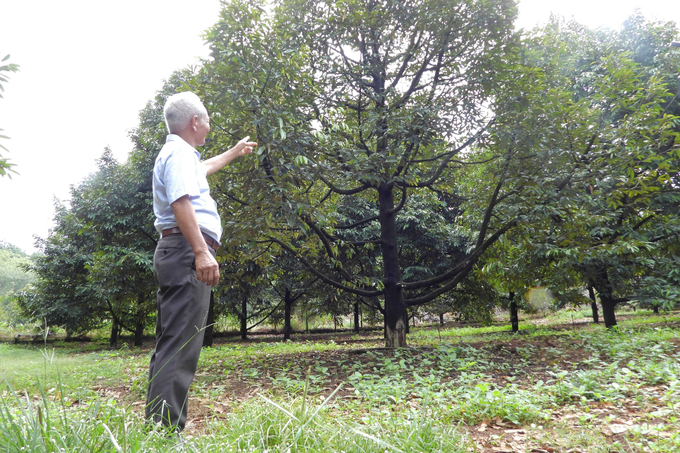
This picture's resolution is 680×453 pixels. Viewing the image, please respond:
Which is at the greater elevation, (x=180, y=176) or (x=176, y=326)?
(x=180, y=176)

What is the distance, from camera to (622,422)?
2.44 metres

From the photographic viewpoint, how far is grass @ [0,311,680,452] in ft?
4.40

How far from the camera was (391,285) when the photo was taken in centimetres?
651

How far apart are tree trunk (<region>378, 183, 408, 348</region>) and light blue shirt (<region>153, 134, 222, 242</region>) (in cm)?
461

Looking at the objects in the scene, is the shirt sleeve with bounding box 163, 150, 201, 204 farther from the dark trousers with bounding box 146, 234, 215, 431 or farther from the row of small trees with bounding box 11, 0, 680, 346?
the row of small trees with bounding box 11, 0, 680, 346

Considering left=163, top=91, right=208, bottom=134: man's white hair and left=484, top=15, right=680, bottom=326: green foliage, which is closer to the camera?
left=163, top=91, right=208, bottom=134: man's white hair

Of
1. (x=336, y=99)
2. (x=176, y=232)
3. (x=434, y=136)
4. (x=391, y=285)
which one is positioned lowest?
(x=391, y=285)

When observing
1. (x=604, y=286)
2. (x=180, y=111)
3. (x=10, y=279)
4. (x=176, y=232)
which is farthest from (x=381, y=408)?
(x=10, y=279)

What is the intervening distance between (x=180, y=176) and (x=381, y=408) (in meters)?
2.13

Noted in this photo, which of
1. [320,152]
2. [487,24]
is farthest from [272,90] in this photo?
[487,24]

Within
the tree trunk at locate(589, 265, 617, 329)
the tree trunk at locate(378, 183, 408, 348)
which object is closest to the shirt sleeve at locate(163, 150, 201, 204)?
the tree trunk at locate(378, 183, 408, 348)

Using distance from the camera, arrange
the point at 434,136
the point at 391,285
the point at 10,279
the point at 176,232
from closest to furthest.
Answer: the point at 176,232 < the point at 434,136 < the point at 391,285 < the point at 10,279

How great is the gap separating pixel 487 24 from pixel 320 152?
10.3ft

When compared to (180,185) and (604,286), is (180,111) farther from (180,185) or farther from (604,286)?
(604,286)
